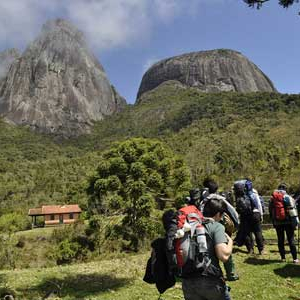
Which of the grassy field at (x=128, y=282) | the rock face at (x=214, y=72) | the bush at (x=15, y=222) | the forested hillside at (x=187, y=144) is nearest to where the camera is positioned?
the grassy field at (x=128, y=282)

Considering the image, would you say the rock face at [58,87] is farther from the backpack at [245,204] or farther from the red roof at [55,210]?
the backpack at [245,204]

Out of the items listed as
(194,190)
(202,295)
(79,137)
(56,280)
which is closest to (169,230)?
(202,295)

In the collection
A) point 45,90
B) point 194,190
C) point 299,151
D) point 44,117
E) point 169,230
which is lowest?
point 169,230

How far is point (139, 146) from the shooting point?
75.2 ft

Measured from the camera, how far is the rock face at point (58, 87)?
148500 mm

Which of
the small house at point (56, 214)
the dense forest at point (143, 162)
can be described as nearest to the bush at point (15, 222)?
the dense forest at point (143, 162)

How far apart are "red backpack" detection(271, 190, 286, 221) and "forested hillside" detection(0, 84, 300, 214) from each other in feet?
56.6

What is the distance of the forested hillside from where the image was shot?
50438 mm

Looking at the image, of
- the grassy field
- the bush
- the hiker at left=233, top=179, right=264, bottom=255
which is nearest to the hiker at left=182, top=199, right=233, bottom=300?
the grassy field

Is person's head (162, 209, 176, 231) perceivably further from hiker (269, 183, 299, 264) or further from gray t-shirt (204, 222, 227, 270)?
hiker (269, 183, 299, 264)

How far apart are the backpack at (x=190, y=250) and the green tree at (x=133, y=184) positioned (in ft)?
56.7

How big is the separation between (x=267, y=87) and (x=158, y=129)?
252 feet

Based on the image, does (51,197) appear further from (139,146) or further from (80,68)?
(80,68)

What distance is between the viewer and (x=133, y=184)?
819 inches
